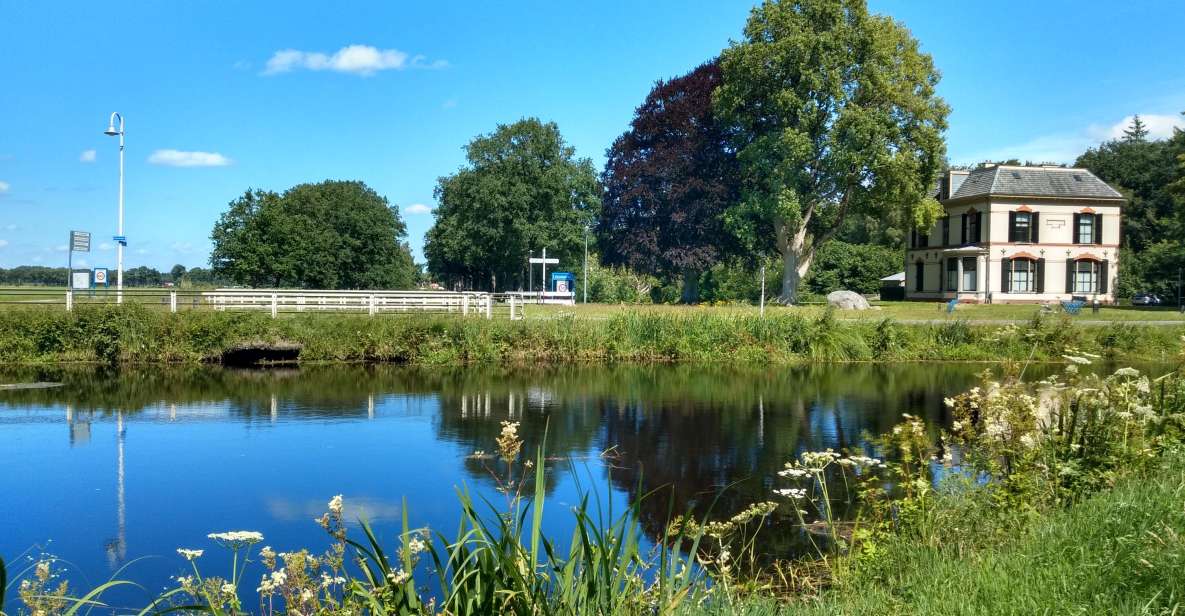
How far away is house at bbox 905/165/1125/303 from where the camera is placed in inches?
1817

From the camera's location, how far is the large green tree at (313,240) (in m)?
56.2

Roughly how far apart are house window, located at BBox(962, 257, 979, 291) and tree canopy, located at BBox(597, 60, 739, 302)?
12.8m

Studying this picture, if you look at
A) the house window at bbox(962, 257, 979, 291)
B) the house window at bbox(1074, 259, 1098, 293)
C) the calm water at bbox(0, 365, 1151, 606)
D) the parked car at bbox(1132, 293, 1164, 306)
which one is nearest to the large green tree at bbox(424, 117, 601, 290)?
the house window at bbox(962, 257, 979, 291)

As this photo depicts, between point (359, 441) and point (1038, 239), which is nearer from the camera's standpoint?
point (359, 441)

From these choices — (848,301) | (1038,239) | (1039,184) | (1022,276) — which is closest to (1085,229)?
(1038,239)

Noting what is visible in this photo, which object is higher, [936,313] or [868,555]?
[936,313]

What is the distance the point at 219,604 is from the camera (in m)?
4.03

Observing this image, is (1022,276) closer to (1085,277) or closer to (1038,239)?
(1038,239)

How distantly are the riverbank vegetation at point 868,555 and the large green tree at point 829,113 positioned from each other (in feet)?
106

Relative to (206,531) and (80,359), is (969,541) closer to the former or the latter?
(206,531)

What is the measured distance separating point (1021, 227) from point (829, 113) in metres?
13.6

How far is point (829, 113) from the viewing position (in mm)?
41062

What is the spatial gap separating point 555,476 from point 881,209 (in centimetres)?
3505

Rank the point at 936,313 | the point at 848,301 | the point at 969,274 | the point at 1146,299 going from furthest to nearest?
the point at 1146,299 < the point at 969,274 < the point at 848,301 < the point at 936,313
